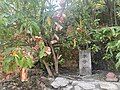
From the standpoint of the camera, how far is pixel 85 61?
124 inches

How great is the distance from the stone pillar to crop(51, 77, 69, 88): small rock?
0.24 m

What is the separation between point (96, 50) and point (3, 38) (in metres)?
1.02

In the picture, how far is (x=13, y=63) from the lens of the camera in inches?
99.4

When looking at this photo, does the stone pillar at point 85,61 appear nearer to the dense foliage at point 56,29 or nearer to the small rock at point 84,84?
the dense foliage at point 56,29

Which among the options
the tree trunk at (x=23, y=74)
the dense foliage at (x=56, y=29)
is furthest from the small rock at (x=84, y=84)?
the tree trunk at (x=23, y=74)

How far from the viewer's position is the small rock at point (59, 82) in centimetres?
300

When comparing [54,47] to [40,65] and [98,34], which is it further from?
[98,34]

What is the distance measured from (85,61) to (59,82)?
1.23 feet

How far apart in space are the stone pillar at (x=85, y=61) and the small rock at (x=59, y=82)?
0.79 ft

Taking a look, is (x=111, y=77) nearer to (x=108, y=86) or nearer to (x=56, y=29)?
(x=108, y=86)

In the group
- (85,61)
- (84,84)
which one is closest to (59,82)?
(84,84)

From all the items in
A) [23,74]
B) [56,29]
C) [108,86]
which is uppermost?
[56,29]

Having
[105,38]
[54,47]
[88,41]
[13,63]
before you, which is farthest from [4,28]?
[105,38]

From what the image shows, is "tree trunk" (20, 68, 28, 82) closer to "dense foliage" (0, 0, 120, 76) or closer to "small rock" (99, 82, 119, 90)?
"dense foliage" (0, 0, 120, 76)
